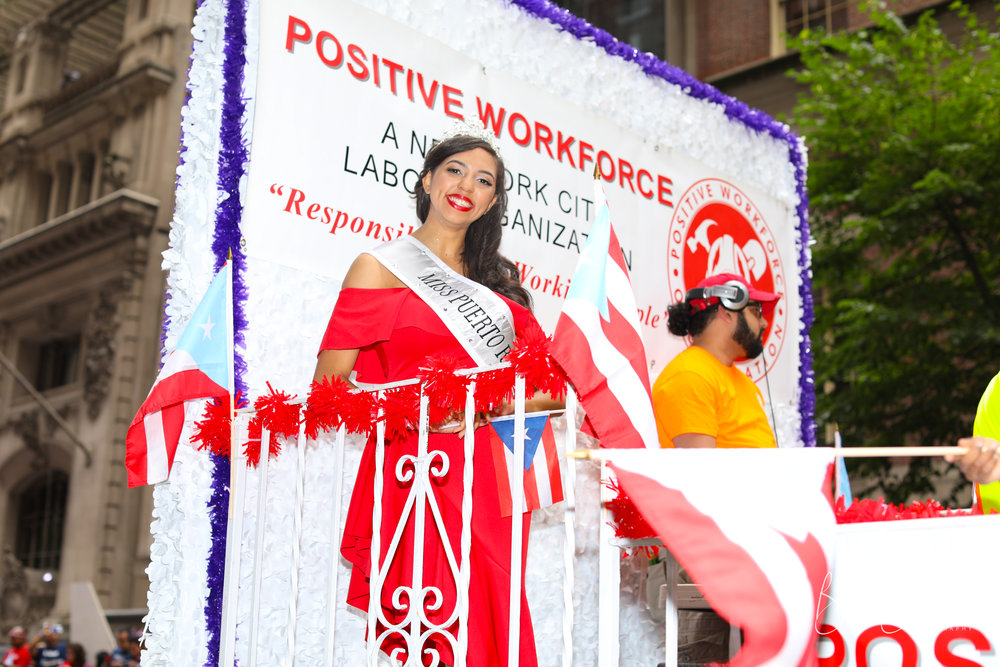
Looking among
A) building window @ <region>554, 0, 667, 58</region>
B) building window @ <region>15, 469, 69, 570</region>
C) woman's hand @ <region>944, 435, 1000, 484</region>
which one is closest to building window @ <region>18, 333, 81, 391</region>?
building window @ <region>15, 469, 69, 570</region>

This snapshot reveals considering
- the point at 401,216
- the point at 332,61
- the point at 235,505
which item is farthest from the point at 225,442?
the point at 332,61

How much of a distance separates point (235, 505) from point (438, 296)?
0.93 meters

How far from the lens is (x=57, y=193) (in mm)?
18328

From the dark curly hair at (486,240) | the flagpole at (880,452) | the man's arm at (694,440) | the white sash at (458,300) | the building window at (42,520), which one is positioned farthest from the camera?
the building window at (42,520)

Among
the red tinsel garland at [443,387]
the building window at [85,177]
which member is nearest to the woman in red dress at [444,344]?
the red tinsel garland at [443,387]

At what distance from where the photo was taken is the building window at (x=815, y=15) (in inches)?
590

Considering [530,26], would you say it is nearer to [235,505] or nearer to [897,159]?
[235,505]

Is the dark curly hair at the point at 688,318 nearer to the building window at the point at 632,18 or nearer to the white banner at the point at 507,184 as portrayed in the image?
the white banner at the point at 507,184

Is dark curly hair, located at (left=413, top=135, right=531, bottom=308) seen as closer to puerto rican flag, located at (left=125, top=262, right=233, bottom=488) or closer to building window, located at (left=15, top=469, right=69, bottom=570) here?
puerto rican flag, located at (left=125, top=262, right=233, bottom=488)

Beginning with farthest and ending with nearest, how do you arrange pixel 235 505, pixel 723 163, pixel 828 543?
pixel 723 163
pixel 235 505
pixel 828 543

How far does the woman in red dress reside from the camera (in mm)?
2684

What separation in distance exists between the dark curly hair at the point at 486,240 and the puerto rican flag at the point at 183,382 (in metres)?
0.96

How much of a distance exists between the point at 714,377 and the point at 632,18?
16.0 m

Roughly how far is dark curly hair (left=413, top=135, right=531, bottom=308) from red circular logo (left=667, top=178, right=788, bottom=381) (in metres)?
1.65
